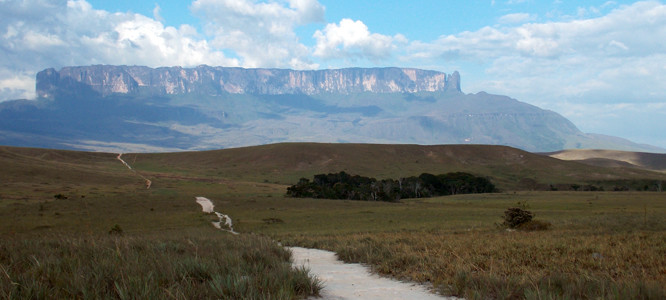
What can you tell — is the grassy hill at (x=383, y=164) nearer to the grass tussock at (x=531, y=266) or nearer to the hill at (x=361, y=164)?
the hill at (x=361, y=164)

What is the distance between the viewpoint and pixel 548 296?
6.73 m

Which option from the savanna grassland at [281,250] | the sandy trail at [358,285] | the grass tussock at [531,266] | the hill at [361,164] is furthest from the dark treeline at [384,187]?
the sandy trail at [358,285]

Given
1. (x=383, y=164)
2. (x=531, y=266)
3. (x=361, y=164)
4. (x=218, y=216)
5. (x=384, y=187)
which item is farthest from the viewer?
(x=383, y=164)

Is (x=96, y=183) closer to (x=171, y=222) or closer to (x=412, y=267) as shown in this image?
(x=171, y=222)

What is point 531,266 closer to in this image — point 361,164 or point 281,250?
point 281,250

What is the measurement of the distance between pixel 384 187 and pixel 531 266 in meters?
59.7

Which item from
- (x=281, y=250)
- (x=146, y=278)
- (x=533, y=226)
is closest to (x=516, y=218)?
(x=533, y=226)

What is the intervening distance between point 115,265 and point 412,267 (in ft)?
19.7

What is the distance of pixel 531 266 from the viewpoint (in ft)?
34.1

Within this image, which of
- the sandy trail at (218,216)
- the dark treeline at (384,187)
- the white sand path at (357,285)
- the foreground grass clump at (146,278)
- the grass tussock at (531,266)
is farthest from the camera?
the dark treeline at (384,187)

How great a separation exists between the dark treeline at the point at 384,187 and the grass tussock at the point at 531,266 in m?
45.8

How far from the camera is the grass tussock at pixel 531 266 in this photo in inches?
295

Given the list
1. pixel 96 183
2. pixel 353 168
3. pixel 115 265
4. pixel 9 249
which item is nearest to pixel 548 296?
pixel 115 265

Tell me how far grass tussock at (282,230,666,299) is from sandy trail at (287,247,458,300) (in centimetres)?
34
